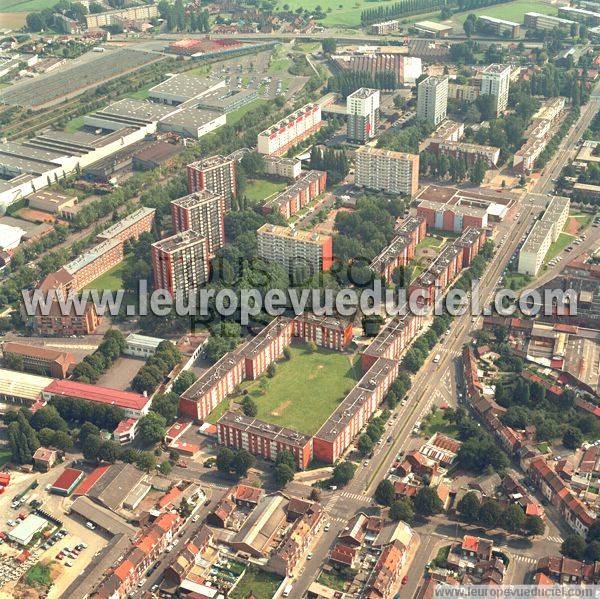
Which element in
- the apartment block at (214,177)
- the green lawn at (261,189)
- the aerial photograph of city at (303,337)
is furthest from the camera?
the green lawn at (261,189)

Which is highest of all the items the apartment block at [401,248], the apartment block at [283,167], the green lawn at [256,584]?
the apartment block at [283,167]

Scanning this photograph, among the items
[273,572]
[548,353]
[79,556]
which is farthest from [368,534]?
[548,353]

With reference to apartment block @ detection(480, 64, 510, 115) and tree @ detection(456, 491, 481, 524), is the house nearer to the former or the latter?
tree @ detection(456, 491, 481, 524)

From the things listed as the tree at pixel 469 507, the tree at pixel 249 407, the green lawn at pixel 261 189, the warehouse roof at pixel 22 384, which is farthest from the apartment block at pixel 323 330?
the green lawn at pixel 261 189

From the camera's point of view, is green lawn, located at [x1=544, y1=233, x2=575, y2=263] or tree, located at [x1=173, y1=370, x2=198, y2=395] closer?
tree, located at [x1=173, y1=370, x2=198, y2=395]

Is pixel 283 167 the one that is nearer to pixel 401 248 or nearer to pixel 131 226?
pixel 131 226

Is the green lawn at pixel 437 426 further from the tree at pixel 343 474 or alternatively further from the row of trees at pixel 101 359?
the row of trees at pixel 101 359

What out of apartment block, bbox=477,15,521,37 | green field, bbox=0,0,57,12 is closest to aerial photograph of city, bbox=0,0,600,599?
apartment block, bbox=477,15,521,37
